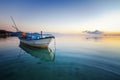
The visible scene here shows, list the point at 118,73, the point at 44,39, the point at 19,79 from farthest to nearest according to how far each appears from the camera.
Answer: the point at 44,39, the point at 118,73, the point at 19,79

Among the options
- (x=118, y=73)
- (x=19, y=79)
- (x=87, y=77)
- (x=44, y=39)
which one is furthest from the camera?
(x=44, y=39)

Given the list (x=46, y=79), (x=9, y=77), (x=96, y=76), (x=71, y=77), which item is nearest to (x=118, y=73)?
(x=96, y=76)

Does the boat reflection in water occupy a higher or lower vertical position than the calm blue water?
lower

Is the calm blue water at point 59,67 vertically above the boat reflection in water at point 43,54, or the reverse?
the calm blue water at point 59,67

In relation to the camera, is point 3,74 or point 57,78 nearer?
point 57,78

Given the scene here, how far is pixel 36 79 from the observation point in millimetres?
6164

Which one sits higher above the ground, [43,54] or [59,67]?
[59,67]

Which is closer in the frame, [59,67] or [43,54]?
[59,67]

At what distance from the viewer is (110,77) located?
6.57 m

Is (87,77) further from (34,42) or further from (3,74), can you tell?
(34,42)

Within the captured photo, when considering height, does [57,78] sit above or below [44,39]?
below

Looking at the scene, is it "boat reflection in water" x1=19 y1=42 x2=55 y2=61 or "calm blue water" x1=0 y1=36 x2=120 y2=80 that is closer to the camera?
"calm blue water" x1=0 y1=36 x2=120 y2=80

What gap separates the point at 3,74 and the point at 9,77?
837 millimetres

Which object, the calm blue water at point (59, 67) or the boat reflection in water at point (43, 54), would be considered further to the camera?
the boat reflection in water at point (43, 54)
